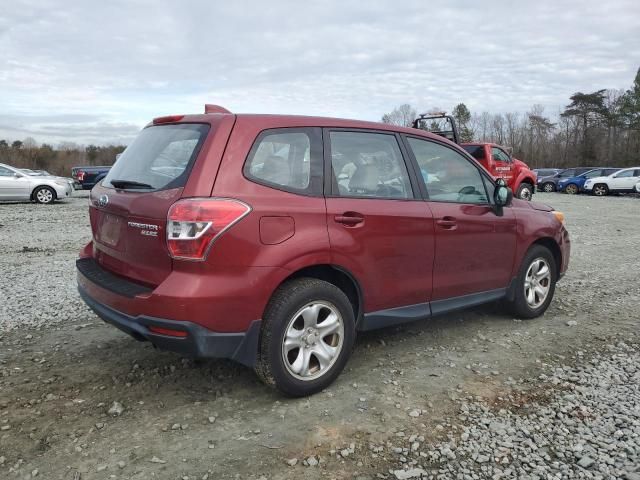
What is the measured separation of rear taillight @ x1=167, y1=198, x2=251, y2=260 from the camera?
2785mm

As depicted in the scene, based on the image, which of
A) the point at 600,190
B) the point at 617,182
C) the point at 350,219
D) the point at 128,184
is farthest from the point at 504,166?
the point at 128,184

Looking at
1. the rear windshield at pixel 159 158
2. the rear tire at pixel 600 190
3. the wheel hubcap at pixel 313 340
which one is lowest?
the wheel hubcap at pixel 313 340

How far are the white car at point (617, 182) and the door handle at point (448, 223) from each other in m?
26.7

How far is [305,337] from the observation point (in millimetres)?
3180

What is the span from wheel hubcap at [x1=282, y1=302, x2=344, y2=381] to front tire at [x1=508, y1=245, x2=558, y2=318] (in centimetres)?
219

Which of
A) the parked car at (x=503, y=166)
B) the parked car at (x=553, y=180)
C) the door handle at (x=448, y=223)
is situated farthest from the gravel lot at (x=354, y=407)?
the parked car at (x=553, y=180)

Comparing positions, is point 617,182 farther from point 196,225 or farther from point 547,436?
point 196,225

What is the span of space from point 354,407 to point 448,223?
160 cm

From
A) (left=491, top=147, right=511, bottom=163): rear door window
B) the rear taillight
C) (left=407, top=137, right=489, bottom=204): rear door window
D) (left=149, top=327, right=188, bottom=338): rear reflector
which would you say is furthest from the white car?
(left=149, top=327, right=188, bottom=338): rear reflector

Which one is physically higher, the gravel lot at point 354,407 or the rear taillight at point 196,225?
the rear taillight at point 196,225

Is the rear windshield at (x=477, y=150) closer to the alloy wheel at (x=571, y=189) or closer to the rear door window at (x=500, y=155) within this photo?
the rear door window at (x=500, y=155)

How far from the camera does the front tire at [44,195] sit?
17.7 meters

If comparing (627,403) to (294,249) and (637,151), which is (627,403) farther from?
(637,151)

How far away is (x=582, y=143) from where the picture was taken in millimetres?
61594
